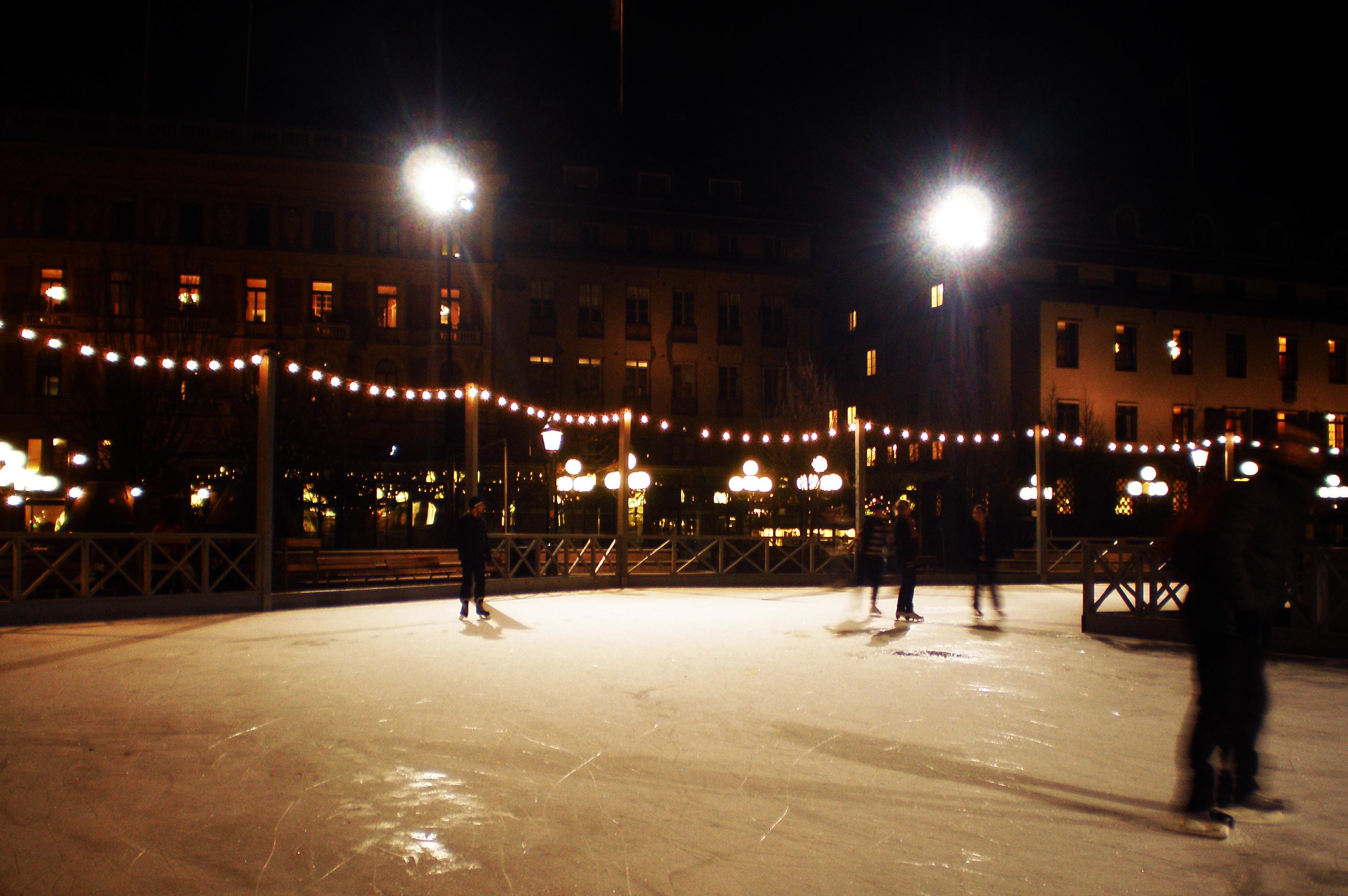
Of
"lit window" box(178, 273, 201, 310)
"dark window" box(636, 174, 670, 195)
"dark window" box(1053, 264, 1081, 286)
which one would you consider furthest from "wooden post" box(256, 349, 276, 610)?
"dark window" box(1053, 264, 1081, 286)

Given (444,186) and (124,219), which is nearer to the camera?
(444,186)

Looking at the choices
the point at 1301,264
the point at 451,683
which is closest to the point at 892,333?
the point at 1301,264

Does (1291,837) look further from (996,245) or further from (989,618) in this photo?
(996,245)

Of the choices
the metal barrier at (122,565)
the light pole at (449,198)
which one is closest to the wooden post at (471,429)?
the light pole at (449,198)

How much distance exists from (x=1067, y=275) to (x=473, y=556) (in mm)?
33729

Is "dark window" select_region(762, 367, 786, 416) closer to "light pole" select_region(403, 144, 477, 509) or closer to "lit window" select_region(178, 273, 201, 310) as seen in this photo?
"lit window" select_region(178, 273, 201, 310)

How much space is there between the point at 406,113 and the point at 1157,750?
137 feet

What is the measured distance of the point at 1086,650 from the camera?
11430 millimetres

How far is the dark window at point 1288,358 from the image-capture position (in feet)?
146

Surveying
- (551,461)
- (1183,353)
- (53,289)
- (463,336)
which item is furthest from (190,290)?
(1183,353)

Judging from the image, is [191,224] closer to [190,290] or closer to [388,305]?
[190,290]

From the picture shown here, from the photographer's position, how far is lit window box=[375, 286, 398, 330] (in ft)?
136

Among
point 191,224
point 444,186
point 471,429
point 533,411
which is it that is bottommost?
point 471,429

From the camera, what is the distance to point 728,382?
46.3m
